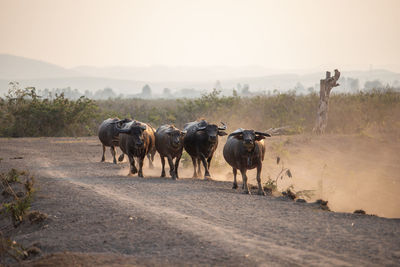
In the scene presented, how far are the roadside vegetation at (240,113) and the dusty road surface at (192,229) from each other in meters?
15.2

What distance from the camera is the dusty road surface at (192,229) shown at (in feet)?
24.3

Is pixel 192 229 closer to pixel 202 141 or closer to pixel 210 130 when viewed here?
pixel 210 130

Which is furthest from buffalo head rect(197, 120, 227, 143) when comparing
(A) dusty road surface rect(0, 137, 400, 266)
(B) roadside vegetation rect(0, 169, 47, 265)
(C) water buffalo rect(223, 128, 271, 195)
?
(B) roadside vegetation rect(0, 169, 47, 265)

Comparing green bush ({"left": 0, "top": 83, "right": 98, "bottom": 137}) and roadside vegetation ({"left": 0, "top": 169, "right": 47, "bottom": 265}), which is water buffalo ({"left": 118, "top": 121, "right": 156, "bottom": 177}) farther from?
green bush ({"left": 0, "top": 83, "right": 98, "bottom": 137})

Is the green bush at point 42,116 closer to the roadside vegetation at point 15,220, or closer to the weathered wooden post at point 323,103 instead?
the weathered wooden post at point 323,103

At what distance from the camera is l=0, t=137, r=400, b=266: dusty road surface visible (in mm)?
7422

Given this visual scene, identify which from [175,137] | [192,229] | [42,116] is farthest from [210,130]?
[42,116]

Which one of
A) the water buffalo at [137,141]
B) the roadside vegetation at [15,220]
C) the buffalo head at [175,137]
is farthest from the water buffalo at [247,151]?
the roadside vegetation at [15,220]

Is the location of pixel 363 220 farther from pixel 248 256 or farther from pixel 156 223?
pixel 156 223

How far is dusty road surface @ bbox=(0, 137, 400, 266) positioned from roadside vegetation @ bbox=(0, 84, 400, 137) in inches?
597

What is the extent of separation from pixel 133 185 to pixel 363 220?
6.89 meters

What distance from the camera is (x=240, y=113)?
107 ft

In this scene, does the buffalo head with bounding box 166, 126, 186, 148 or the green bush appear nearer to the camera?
the buffalo head with bounding box 166, 126, 186, 148

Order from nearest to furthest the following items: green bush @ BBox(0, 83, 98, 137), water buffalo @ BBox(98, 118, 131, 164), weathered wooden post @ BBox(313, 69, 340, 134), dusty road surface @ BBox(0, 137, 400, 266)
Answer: dusty road surface @ BBox(0, 137, 400, 266) → water buffalo @ BBox(98, 118, 131, 164) → weathered wooden post @ BBox(313, 69, 340, 134) → green bush @ BBox(0, 83, 98, 137)
